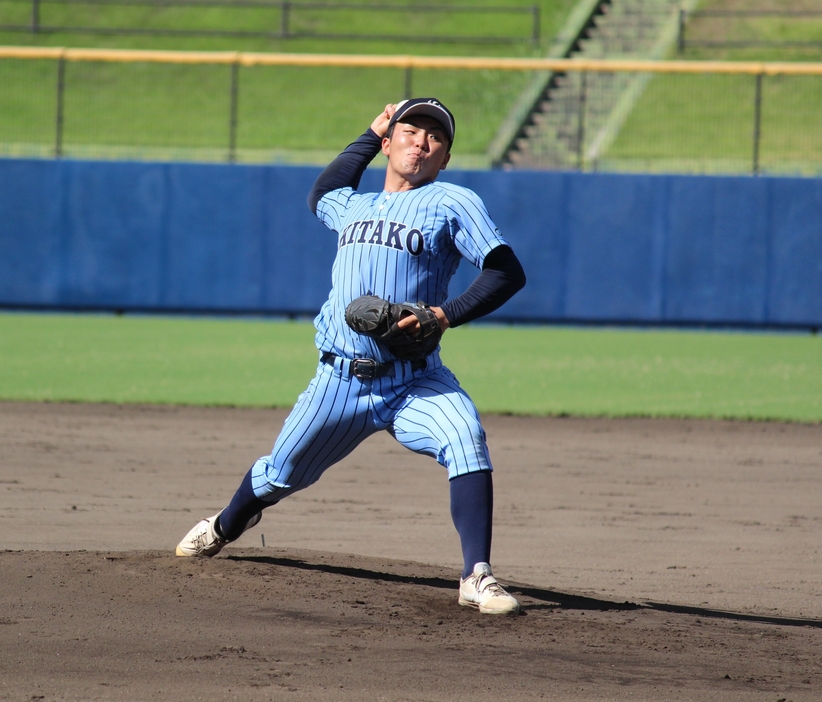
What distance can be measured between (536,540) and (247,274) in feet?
32.4

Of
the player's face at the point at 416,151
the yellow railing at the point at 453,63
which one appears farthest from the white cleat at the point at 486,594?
the yellow railing at the point at 453,63

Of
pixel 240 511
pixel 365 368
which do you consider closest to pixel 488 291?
pixel 365 368

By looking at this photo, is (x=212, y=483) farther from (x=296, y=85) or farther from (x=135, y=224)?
(x=296, y=85)

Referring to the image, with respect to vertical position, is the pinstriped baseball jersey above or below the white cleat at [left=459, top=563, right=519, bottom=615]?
above

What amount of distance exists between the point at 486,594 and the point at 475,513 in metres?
0.26

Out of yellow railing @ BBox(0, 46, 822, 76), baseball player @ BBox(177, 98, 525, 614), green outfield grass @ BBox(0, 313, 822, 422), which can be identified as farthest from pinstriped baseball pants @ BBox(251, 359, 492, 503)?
yellow railing @ BBox(0, 46, 822, 76)

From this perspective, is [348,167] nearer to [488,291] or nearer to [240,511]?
[488,291]

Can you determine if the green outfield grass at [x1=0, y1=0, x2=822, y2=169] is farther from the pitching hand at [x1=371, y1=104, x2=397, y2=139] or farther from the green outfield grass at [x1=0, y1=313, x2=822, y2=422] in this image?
the pitching hand at [x1=371, y1=104, x2=397, y2=139]

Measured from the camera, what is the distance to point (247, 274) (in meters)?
14.4

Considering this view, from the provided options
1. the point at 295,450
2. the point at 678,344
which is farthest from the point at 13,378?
the point at 678,344

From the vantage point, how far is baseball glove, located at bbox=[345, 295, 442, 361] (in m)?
3.50

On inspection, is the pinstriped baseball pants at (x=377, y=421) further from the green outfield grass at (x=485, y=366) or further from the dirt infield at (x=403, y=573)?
the green outfield grass at (x=485, y=366)

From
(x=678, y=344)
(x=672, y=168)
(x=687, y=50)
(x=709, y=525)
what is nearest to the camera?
(x=709, y=525)

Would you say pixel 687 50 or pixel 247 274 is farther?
pixel 687 50
